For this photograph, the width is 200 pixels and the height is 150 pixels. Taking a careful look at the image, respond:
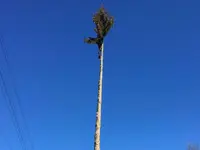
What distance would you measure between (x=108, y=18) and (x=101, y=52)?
2.46 m

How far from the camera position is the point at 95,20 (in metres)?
26.0

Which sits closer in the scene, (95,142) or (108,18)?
(95,142)

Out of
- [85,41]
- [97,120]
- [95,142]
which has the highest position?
[85,41]

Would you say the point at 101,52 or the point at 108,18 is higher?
the point at 108,18

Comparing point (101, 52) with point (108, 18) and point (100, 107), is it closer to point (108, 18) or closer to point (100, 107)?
point (108, 18)

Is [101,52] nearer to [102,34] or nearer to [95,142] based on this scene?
[102,34]

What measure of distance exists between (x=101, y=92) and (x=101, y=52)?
3550mm

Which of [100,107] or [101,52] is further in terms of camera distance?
[101,52]

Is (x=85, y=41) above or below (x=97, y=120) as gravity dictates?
above

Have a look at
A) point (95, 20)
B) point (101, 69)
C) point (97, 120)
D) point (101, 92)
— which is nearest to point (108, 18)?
point (95, 20)

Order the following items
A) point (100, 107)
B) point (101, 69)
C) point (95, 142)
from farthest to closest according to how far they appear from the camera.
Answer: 1. point (101, 69)
2. point (100, 107)
3. point (95, 142)

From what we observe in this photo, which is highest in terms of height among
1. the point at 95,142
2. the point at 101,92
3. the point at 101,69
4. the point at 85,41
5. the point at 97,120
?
the point at 85,41

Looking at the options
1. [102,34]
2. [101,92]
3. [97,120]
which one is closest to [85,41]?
[102,34]

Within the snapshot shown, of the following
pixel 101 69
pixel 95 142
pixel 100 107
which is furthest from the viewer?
pixel 101 69
